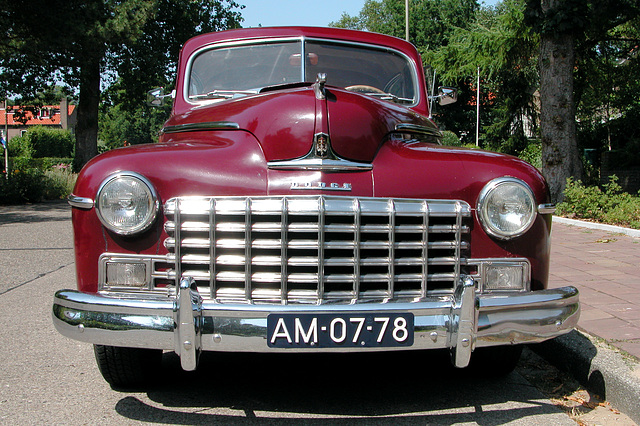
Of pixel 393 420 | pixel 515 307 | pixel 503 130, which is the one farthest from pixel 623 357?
pixel 503 130

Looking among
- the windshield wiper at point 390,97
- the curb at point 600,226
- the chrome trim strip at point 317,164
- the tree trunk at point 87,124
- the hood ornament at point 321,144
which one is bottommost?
the curb at point 600,226

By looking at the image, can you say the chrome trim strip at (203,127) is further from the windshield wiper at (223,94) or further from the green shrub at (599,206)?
the green shrub at (599,206)

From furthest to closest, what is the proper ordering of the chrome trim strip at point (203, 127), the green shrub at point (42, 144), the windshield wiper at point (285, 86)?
1. the green shrub at point (42, 144)
2. the windshield wiper at point (285, 86)
3. the chrome trim strip at point (203, 127)

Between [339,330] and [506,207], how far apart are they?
3.29 ft

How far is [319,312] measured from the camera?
251cm

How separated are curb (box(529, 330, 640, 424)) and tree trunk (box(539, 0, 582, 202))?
785 centimetres

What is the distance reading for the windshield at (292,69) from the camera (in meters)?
4.14

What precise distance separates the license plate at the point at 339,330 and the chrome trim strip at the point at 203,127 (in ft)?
3.75

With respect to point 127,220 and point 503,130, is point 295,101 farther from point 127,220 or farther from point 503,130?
point 503,130

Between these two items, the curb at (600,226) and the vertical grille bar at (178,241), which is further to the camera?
the curb at (600,226)

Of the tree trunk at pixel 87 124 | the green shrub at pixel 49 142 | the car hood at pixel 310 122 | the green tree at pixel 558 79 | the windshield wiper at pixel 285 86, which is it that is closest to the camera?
the car hood at pixel 310 122

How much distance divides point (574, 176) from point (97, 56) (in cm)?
1362

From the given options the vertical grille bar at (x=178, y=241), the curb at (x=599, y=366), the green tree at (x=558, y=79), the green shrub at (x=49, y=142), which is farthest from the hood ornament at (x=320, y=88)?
the green shrub at (x=49, y=142)

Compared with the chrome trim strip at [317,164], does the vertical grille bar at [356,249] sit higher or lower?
lower
